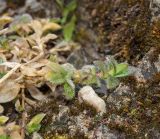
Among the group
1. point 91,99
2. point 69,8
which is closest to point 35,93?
point 91,99

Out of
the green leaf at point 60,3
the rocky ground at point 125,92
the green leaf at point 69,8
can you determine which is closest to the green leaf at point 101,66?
the rocky ground at point 125,92

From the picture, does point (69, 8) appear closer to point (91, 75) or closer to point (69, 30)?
point (69, 30)

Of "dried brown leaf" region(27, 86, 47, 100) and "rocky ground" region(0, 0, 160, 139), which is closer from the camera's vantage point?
"rocky ground" region(0, 0, 160, 139)

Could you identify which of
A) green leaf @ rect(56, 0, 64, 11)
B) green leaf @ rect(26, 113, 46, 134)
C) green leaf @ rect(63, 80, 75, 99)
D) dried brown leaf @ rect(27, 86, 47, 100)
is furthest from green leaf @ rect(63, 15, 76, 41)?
green leaf @ rect(26, 113, 46, 134)

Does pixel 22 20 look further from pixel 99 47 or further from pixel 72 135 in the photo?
pixel 72 135

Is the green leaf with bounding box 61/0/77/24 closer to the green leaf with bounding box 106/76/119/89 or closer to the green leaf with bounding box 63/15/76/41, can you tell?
the green leaf with bounding box 63/15/76/41
